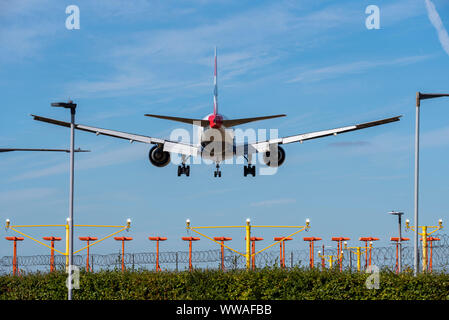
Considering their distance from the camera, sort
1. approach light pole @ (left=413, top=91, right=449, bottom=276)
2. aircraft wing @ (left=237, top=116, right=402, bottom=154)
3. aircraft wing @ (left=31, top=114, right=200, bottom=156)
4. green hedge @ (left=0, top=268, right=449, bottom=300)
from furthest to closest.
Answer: aircraft wing @ (left=31, top=114, right=200, bottom=156) → aircraft wing @ (left=237, top=116, right=402, bottom=154) → approach light pole @ (left=413, top=91, right=449, bottom=276) → green hedge @ (left=0, top=268, right=449, bottom=300)

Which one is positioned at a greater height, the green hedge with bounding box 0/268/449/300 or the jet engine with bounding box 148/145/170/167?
the jet engine with bounding box 148/145/170/167

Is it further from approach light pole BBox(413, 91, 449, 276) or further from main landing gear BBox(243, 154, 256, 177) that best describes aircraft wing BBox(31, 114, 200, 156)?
approach light pole BBox(413, 91, 449, 276)

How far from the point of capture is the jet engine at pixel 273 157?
59.7m

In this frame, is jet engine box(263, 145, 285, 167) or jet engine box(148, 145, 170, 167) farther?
jet engine box(148, 145, 170, 167)

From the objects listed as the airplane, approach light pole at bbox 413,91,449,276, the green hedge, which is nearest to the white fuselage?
the airplane

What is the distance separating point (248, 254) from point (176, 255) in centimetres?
1052

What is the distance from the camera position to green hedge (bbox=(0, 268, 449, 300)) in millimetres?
35094

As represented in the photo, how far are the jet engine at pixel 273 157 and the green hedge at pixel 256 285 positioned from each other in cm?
2212

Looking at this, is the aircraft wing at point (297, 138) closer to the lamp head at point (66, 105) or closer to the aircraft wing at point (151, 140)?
the aircraft wing at point (151, 140)

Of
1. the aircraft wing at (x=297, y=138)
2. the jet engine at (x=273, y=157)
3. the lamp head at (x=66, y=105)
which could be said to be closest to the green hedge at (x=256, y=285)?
the lamp head at (x=66, y=105)

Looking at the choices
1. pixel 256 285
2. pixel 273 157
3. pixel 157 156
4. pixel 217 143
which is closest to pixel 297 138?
pixel 273 157

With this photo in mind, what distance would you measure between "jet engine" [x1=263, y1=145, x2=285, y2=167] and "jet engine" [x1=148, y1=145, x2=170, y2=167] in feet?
27.3
